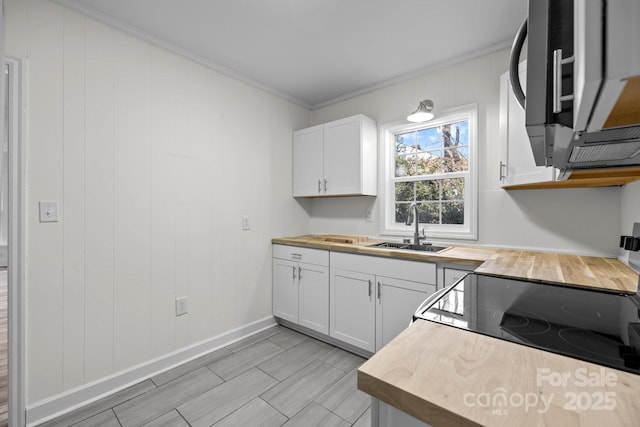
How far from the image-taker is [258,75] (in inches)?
107

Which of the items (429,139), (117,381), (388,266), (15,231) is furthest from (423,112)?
(117,381)

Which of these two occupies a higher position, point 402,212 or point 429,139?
point 429,139

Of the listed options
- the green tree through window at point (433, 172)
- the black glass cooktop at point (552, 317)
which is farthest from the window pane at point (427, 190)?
the black glass cooktop at point (552, 317)

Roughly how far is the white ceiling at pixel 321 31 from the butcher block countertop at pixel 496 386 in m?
2.01

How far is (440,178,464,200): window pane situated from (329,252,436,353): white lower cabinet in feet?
2.97

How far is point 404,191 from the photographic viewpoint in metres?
2.82

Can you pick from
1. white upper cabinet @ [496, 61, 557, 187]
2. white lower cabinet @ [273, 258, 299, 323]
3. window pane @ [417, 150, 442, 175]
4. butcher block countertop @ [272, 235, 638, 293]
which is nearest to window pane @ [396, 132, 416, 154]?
window pane @ [417, 150, 442, 175]

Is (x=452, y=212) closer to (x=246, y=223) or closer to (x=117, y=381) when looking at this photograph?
(x=246, y=223)

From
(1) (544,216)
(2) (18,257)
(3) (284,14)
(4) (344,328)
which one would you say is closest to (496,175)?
(1) (544,216)

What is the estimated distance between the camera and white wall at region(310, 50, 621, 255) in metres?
1.88

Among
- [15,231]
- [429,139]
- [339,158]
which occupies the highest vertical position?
[429,139]

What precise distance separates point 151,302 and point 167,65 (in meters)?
1.84

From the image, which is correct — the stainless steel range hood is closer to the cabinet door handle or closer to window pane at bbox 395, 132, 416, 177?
the cabinet door handle

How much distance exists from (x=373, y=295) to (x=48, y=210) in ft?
7.23
